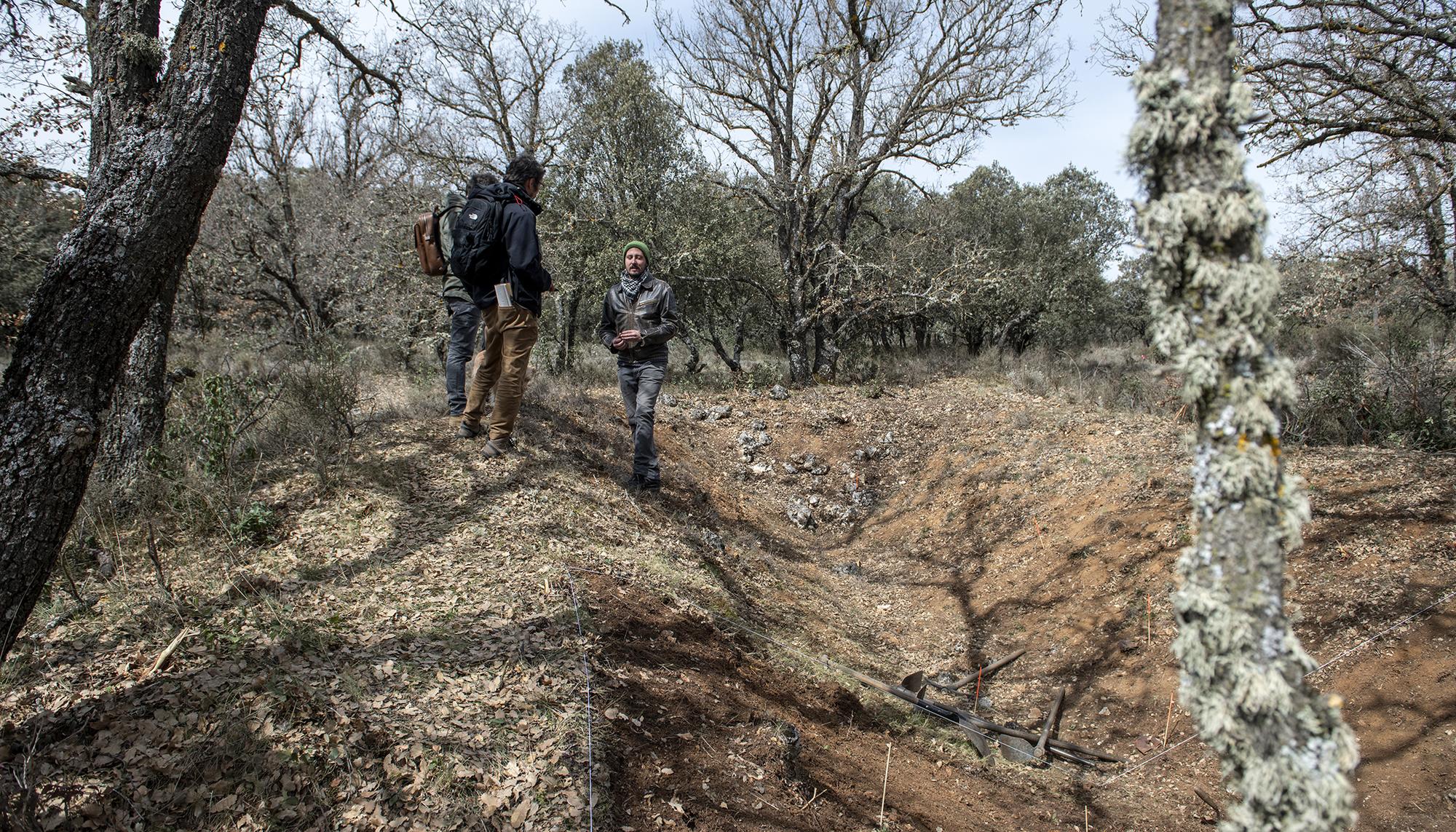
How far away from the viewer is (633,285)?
6.42 meters

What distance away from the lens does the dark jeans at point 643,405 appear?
20.7 feet

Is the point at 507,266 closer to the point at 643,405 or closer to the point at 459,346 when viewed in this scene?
the point at 459,346

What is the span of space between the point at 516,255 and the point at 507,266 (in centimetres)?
24

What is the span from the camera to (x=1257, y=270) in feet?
4.77

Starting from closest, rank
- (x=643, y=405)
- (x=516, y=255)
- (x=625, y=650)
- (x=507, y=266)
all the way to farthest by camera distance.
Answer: (x=625, y=650) < (x=516, y=255) < (x=507, y=266) < (x=643, y=405)

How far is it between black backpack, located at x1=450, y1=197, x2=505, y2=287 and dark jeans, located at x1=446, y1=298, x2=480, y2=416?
0.74 metres

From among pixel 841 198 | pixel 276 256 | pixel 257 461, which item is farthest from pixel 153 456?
pixel 841 198

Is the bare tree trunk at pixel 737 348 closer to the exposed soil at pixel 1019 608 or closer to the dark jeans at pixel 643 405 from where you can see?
the exposed soil at pixel 1019 608

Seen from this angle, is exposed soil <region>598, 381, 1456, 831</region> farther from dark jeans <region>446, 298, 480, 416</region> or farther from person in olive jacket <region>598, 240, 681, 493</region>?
dark jeans <region>446, 298, 480, 416</region>

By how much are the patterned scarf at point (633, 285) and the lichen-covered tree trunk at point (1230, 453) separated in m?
5.17

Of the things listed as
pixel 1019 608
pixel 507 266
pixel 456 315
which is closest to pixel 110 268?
pixel 507 266

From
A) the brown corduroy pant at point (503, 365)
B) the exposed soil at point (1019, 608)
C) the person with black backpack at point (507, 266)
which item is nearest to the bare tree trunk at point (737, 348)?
the exposed soil at point (1019, 608)

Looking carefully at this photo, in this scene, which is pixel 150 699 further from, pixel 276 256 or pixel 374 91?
pixel 276 256

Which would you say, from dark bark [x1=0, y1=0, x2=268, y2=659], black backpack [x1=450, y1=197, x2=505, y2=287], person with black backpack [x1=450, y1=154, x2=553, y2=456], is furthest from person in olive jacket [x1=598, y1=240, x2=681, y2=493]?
dark bark [x1=0, y1=0, x2=268, y2=659]
